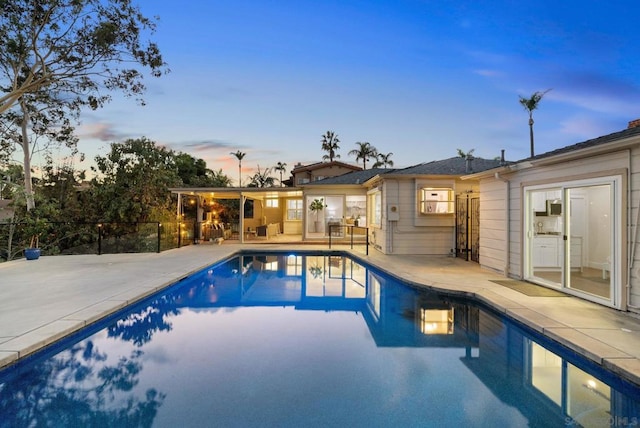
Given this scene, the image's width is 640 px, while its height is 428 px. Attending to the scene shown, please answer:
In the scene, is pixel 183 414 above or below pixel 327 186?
below

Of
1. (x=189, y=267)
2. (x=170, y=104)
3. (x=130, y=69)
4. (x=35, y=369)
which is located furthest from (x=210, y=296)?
(x=170, y=104)

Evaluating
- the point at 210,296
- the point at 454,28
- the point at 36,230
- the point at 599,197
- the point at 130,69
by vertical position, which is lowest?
the point at 210,296

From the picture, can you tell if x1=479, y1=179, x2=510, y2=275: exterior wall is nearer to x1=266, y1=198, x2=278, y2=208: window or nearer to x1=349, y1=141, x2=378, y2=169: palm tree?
x1=266, y1=198, x2=278, y2=208: window

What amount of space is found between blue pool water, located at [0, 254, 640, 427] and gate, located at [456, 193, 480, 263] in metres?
4.40

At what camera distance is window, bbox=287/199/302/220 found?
718 inches

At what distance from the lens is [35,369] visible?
3.32 metres

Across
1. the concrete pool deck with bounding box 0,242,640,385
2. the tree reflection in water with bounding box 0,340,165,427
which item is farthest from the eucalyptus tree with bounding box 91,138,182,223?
the tree reflection in water with bounding box 0,340,165,427

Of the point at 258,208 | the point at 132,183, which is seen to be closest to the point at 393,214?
the point at 258,208

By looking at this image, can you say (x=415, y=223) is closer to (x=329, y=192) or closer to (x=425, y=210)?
(x=425, y=210)

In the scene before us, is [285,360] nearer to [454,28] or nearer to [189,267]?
[189,267]

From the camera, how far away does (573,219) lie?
718cm

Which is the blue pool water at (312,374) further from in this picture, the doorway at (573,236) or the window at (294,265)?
the window at (294,265)

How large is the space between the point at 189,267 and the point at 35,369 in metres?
5.02

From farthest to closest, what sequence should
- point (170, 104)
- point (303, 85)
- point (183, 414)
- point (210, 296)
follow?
1. point (170, 104)
2. point (303, 85)
3. point (210, 296)
4. point (183, 414)
